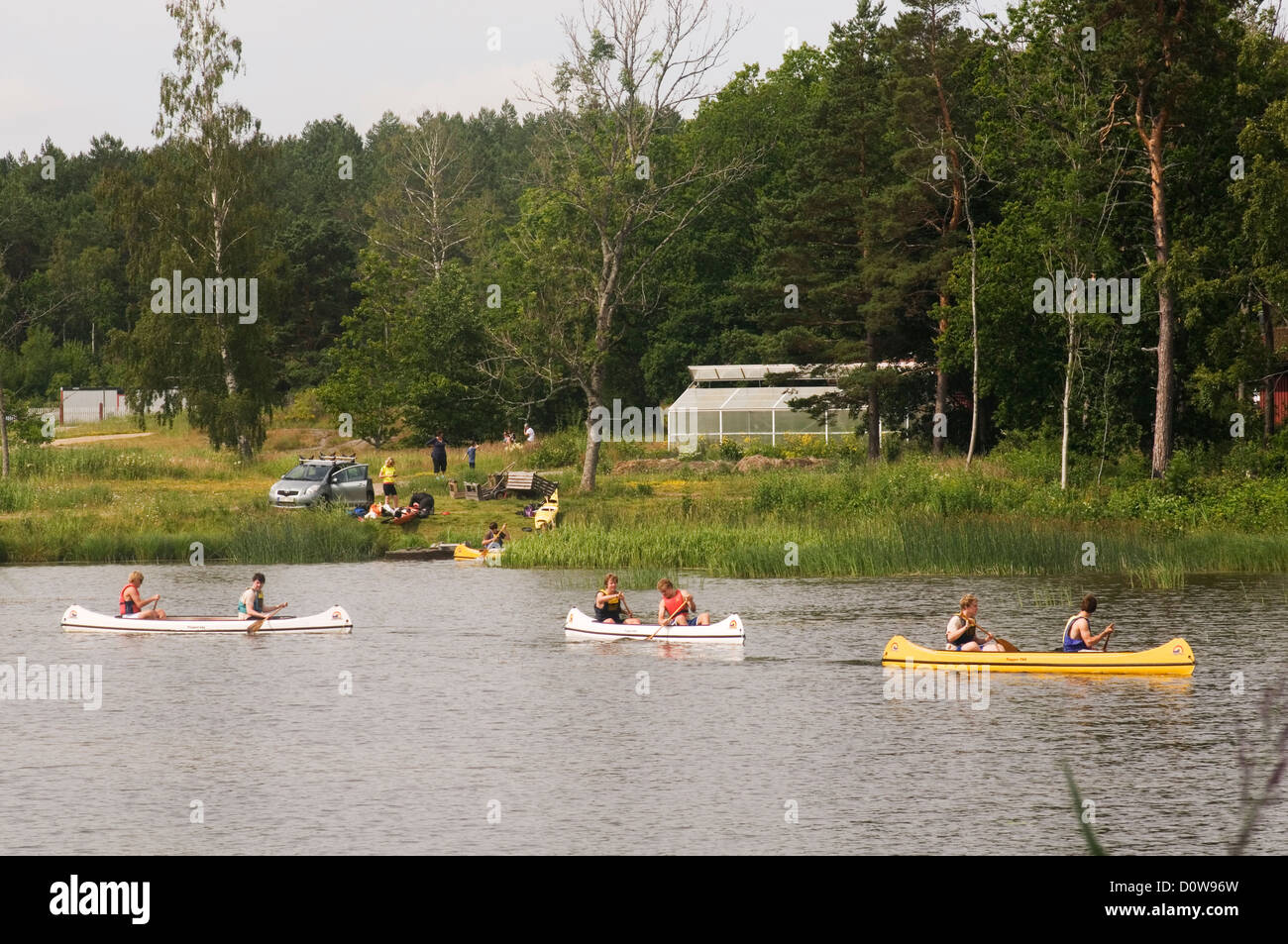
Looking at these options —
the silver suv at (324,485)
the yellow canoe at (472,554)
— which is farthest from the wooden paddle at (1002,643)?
the silver suv at (324,485)

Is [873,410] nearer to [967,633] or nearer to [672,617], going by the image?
[672,617]

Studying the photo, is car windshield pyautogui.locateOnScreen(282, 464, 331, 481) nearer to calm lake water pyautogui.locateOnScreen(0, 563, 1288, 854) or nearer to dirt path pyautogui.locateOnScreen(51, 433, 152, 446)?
calm lake water pyautogui.locateOnScreen(0, 563, 1288, 854)

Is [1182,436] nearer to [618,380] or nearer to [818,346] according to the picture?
[818,346]

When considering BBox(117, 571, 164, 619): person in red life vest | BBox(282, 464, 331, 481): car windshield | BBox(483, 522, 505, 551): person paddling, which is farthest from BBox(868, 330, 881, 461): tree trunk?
BBox(117, 571, 164, 619): person in red life vest

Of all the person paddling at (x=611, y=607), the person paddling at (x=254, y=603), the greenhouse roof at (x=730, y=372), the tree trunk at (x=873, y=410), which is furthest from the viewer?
the greenhouse roof at (x=730, y=372)

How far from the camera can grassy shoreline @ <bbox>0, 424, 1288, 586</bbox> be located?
3641cm

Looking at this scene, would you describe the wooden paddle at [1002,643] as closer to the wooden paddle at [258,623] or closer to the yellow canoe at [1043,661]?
the yellow canoe at [1043,661]

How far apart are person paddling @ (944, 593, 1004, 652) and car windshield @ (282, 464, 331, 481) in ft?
89.7

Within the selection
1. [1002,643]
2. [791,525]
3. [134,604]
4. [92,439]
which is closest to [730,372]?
[791,525]

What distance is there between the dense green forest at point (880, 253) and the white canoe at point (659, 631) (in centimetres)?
2095

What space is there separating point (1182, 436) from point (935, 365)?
10.3 m

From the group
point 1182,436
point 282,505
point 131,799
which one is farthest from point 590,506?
point 131,799

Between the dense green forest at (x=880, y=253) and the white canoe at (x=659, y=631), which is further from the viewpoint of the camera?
the dense green forest at (x=880, y=253)

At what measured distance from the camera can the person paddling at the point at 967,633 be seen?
24438mm
